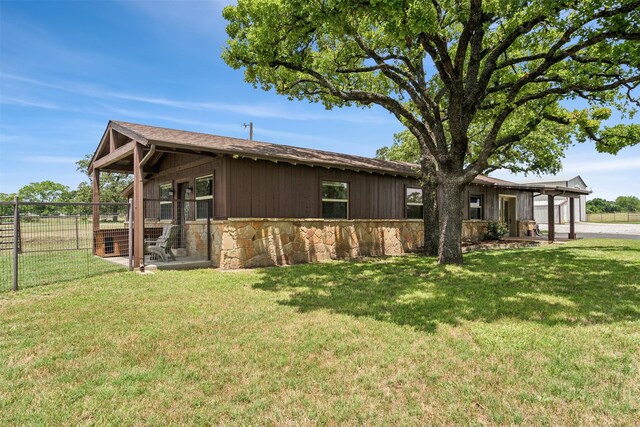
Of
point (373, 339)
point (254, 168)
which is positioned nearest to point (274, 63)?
point (254, 168)

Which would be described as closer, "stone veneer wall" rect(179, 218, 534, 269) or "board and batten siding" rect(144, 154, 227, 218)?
"stone veneer wall" rect(179, 218, 534, 269)

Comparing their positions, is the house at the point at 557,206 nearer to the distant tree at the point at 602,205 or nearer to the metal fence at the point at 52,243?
the distant tree at the point at 602,205

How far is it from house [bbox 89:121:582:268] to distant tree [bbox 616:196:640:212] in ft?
279

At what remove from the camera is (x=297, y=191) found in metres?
10.3

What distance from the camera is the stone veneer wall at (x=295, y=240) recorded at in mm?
8938

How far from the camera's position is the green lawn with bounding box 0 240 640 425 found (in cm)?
240

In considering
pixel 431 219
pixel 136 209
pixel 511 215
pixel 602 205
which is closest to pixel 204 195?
pixel 136 209

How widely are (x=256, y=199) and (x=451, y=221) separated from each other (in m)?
5.14

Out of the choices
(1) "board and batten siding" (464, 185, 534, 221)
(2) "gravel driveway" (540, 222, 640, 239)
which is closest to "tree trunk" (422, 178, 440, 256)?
(1) "board and batten siding" (464, 185, 534, 221)

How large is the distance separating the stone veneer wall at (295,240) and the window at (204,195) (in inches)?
15.2

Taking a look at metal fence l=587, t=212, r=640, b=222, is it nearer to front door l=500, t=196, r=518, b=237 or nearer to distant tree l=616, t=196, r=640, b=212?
front door l=500, t=196, r=518, b=237

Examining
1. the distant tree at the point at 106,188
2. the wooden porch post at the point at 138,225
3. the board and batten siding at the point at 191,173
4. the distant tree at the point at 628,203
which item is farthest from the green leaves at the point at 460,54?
the distant tree at the point at 628,203

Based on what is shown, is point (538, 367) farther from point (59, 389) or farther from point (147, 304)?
point (147, 304)

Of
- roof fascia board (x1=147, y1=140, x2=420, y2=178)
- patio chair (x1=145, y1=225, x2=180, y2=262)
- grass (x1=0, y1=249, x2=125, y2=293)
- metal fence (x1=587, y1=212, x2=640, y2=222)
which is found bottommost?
grass (x1=0, y1=249, x2=125, y2=293)
